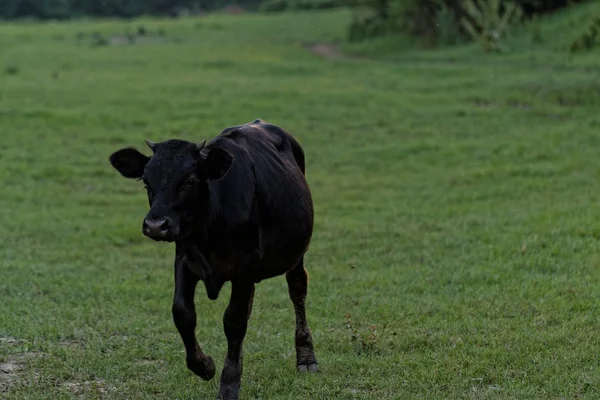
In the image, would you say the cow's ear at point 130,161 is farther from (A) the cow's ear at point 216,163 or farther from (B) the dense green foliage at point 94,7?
(B) the dense green foliage at point 94,7

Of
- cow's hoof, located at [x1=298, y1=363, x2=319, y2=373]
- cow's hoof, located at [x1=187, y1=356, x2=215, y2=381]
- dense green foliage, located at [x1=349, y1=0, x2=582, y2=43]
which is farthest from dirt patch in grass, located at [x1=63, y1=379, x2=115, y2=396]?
dense green foliage, located at [x1=349, y1=0, x2=582, y2=43]

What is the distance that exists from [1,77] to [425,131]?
47.9ft

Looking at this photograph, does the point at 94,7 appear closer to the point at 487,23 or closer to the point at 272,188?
the point at 487,23

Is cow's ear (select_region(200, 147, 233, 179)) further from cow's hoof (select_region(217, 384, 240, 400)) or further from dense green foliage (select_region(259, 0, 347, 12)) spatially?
dense green foliage (select_region(259, 0, 347, 12))

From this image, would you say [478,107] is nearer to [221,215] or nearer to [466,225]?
[466,225]

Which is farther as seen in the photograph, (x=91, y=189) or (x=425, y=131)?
(x=425, y=131)

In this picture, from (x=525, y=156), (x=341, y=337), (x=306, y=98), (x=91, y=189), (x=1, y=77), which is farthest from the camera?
(x=1, y=77)

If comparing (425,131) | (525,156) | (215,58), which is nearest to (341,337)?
(525,156)

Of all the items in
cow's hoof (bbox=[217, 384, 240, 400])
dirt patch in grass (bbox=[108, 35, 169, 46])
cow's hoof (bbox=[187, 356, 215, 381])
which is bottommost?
dirt patch in grass (bbox=[108, 35, 169, 46])

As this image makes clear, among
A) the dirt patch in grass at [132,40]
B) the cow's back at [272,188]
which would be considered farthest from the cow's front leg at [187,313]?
the dirt patch in grass at [132,40]

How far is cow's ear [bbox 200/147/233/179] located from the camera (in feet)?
19.2

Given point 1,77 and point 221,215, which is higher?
point 221,215

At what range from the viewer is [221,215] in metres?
6.06

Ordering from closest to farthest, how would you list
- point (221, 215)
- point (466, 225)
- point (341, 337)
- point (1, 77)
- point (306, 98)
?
point (221, 215) → point (341, 337) → point (466, 225) → point (306, 98) → point (1, 77)
